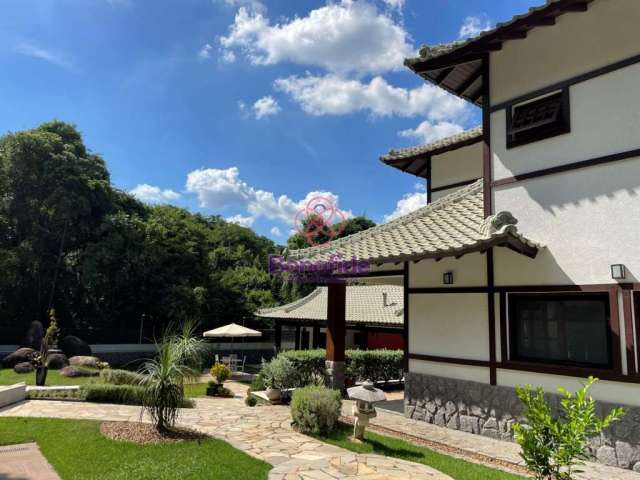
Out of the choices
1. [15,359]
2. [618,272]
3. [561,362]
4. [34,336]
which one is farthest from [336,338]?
[34,336]

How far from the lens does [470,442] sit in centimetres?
752

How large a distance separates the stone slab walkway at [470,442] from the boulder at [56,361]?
14855 mm

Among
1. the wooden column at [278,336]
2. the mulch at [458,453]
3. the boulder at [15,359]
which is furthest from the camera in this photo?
the wooden column at [278,336]

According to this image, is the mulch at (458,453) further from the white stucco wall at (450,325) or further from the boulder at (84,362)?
the boulder at (84,362)

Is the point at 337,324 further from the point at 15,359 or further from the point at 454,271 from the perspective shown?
the point at 15,359

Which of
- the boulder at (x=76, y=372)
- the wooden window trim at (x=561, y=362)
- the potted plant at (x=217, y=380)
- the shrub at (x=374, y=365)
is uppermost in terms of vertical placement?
the wooden window trim at (x=561, y=362)

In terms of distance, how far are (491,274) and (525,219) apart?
1.17 m

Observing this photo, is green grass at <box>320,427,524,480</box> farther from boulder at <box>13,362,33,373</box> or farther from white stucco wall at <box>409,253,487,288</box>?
boulder at <box>13,362,33,373</box>

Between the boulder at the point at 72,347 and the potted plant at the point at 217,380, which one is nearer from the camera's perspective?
the potted plant at the point at 217,380

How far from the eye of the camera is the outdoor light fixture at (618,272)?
644cm

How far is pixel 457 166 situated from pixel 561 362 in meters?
5.69

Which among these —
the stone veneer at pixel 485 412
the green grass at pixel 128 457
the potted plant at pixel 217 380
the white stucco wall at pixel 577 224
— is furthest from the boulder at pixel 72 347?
the white stucco wall at pixel 577 224

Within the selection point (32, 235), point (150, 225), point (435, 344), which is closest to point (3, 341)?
point (32, 235)

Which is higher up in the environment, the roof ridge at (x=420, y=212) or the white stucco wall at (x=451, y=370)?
the roof ridge at (x=420, y=212)
